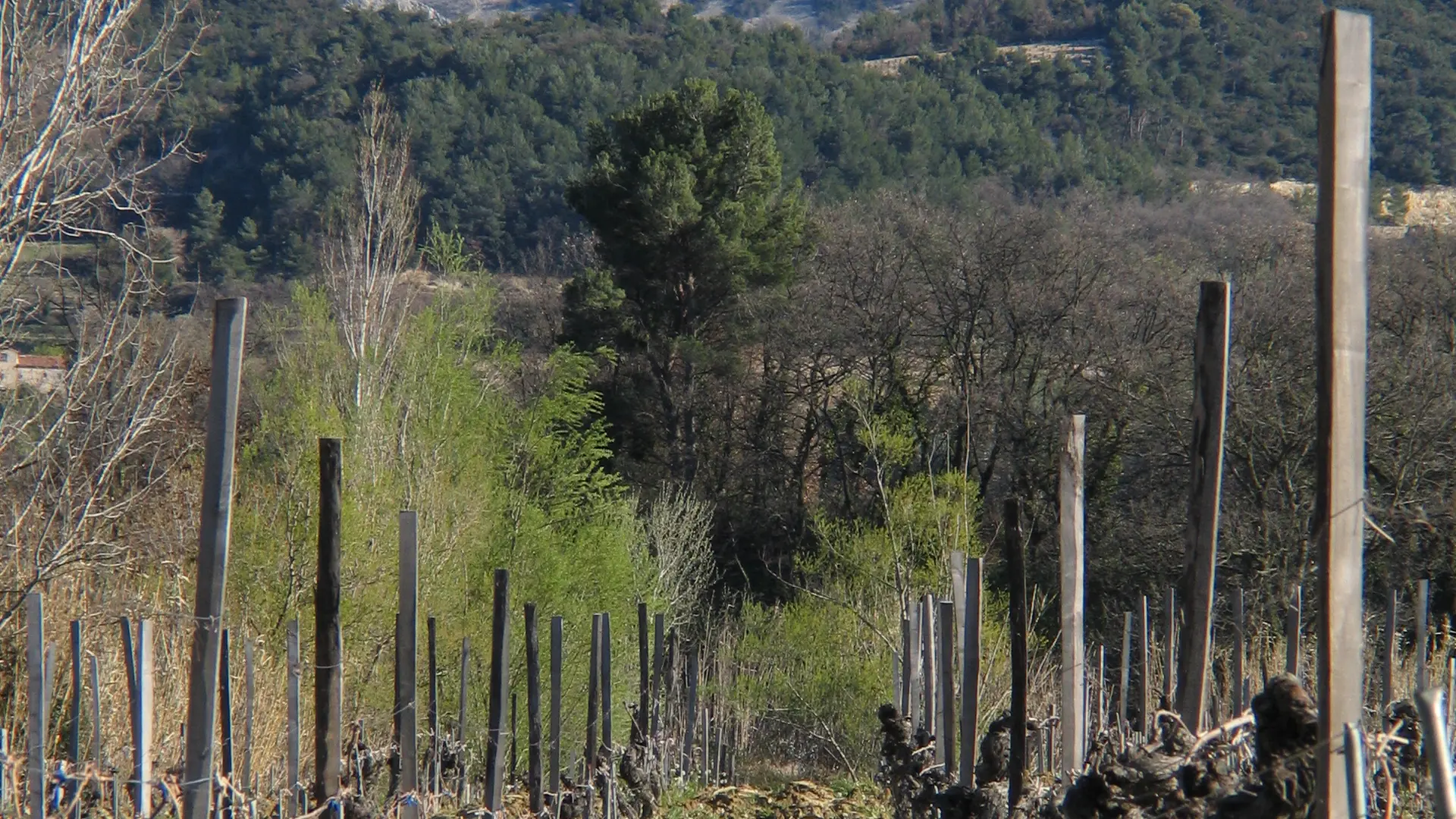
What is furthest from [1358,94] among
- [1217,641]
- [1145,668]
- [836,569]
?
[836,569]

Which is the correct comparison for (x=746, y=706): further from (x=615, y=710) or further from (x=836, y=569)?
(x=836, y=569)

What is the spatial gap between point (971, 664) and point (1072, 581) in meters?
0.86

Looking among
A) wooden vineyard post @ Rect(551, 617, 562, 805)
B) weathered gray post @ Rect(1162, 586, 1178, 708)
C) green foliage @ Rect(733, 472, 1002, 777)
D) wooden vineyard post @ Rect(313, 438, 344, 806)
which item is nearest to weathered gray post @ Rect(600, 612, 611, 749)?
wooden vineyard post @ Rect(551, 617, 562, 805)

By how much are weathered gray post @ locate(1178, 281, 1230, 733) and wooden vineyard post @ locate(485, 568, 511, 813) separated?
11.2 ft

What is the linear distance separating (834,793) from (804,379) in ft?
54.1

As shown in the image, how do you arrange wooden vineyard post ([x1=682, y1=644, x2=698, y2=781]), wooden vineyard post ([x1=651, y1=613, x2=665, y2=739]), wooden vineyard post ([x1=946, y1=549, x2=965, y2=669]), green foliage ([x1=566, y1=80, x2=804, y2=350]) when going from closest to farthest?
wooden vineyard post ([x1=946, y1=549, x2=965, y2=669]), wooden vineyard post ([x1=651, y1=613, x2=665, y2=739]), wooden vineyard post ([x1=682, y1=644, x2=698, y2=781]), green foliage ([x1=566, y1=80, x2=804, y2=350])

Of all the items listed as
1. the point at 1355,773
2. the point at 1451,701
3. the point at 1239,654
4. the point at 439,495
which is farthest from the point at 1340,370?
the point at 439,495

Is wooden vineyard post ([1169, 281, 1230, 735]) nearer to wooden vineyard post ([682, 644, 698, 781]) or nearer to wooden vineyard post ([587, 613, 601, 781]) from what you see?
wooden vineyard post ([587, 613, 601, 781])

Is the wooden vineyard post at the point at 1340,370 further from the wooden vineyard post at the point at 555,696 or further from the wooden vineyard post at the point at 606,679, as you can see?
the wooden vineyard post at the point at 606,679

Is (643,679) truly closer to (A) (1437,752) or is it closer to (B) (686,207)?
(A) (1437,752)

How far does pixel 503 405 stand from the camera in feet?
68.5

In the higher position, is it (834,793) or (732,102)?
(732,102)

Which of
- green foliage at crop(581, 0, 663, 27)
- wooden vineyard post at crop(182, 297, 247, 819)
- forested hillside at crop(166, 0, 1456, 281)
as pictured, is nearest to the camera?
wooden vineyard post at crop(182, 297, 247, 819)

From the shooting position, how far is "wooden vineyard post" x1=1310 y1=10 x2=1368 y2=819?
2234 millimetres
